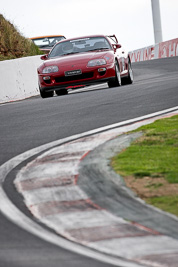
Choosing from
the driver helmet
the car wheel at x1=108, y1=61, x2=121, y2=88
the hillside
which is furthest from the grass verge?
the hillside

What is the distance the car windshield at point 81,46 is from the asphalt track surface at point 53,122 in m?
1.76

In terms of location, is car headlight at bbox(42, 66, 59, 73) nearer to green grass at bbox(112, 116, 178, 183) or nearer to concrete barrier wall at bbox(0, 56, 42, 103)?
concrete barrier wall at bbox(0, 56, 42, 103)

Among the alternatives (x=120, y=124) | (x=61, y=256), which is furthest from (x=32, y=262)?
(x=120, y=124)

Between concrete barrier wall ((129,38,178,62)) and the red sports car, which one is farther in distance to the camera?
concrete barrier wall ((129,38,178,62))

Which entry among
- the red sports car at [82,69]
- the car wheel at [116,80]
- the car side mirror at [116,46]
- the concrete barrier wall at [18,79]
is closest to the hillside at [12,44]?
the concrete barrier wall at [18,79]

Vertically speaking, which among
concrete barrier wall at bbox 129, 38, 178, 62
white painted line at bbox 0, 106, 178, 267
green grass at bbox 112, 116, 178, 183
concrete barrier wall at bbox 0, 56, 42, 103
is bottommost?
concrete barrier wall at bbox 129, 38, 178, 62

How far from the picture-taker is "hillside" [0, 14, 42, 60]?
2469 centimetres

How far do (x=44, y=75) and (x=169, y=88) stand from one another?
312cm

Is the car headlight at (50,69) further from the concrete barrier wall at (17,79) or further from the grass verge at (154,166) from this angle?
the grass verge at (154,166)

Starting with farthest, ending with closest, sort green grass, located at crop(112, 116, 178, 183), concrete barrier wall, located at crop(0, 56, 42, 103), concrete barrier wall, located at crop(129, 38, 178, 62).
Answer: concrete barrier wall, located at crop(129, 38, 178, 62) → concrete barrier wall, located at crop(0, 56, 42, 103) → green grass, located at crop(112, 116, 178, 183)

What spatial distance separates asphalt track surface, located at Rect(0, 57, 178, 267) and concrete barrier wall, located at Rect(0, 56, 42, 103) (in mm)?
4358

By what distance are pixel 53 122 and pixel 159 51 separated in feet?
91.0

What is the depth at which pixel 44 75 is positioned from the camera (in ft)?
51.7

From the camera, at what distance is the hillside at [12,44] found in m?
24.7
